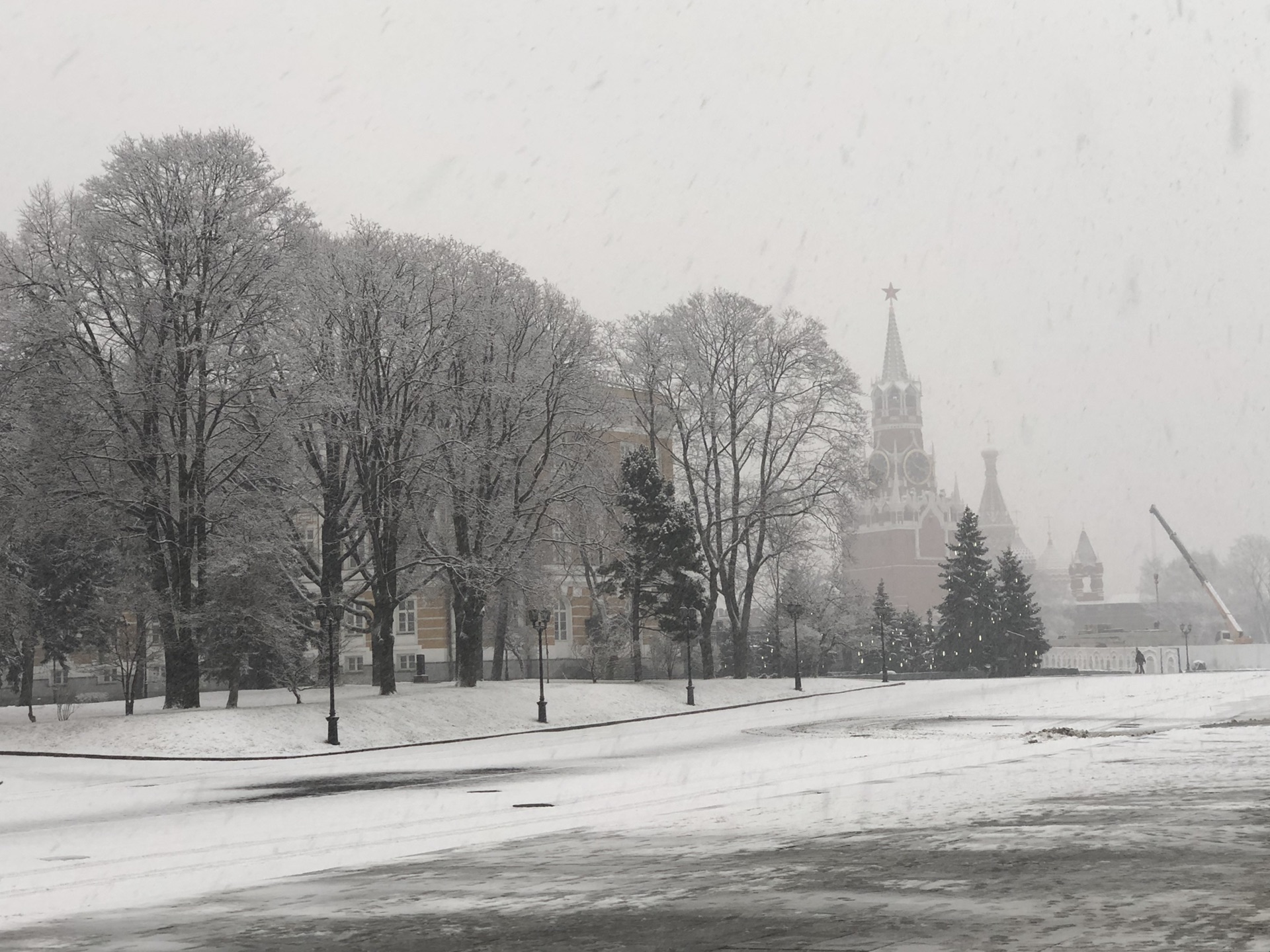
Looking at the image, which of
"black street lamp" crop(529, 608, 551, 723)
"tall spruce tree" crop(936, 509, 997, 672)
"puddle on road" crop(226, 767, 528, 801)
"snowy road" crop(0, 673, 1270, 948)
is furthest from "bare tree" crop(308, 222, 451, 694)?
"tall spruce tree" crop(936, 509, 997, 672)

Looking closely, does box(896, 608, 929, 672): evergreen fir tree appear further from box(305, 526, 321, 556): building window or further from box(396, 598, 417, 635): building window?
box(305, 526, 321, 556): building window

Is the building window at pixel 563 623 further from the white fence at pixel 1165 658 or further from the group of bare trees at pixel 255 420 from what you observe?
the white fence at pixel 1165 658

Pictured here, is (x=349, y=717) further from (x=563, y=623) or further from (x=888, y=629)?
(x=888, y=629)

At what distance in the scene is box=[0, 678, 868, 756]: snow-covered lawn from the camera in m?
32.4

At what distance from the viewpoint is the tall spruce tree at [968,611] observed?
8600 cm

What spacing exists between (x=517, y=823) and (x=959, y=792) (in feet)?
17.7

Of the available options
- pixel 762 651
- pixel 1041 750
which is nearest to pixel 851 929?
pixel 1041 750

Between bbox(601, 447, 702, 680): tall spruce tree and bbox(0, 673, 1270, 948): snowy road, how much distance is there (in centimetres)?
1744

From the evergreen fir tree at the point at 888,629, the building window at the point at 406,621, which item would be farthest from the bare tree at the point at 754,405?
the evergreen fir tree at the point at 888,629

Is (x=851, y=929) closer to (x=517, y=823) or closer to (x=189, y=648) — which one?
(x=517, y=823)

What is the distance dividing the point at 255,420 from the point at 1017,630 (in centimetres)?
6007

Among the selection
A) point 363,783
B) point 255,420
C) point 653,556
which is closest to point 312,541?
point 653,556

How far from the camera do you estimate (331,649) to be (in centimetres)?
3500

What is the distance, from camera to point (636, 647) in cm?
5388
